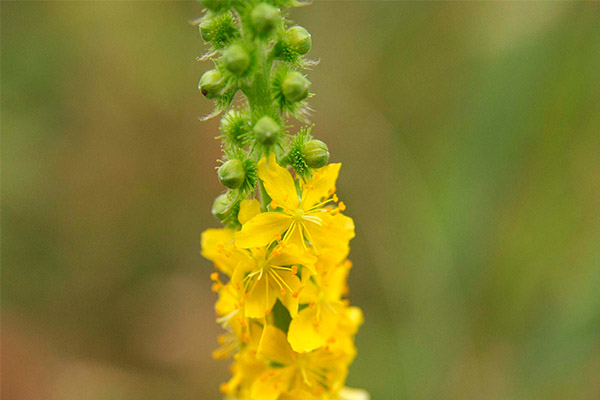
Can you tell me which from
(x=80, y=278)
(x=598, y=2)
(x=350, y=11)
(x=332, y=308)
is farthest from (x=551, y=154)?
(x=80, y=278)

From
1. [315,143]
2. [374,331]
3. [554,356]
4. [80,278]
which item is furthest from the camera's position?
[80,278]

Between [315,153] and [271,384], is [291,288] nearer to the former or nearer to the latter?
[271,384]

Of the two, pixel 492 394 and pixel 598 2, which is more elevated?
pixel 598 2

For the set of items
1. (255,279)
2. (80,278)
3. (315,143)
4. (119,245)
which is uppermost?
(119,245)

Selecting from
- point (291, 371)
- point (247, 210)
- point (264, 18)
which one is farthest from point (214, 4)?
point (291, 371)

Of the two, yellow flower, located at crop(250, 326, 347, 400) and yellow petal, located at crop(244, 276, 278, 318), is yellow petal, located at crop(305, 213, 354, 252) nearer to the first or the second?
yellow petal, located at crop(244, 276, 278, 318)

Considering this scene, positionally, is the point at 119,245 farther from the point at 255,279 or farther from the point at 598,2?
the point at 598,2

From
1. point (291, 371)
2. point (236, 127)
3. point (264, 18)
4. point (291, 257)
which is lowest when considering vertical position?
point (291, 371)
